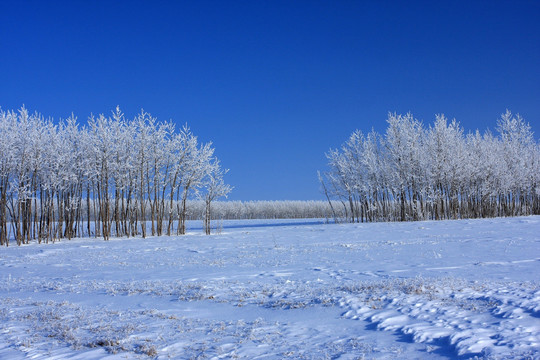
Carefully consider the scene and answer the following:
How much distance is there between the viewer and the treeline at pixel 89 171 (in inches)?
1189

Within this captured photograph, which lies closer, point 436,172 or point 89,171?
point 89,171

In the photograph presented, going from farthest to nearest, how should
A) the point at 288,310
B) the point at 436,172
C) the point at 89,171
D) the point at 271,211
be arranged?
the point at 271,211 → the point at 436,172 → the point at 89,171 → the point at 288,310

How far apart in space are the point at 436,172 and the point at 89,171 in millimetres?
35712

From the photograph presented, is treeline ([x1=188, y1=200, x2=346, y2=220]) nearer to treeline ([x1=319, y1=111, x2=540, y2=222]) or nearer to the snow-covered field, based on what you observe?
treeline ([x1=319, y1=111, x2=540, y2=222])

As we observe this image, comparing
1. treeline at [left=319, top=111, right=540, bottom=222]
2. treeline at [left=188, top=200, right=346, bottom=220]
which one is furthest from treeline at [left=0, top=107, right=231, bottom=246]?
treeline at [left=188, top=200, right=346, bottom=220]

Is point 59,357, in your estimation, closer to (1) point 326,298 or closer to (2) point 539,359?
(1) point 326,298

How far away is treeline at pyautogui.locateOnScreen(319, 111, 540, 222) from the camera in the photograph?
43938 mm

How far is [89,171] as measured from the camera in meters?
33.9

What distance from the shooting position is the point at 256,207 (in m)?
150

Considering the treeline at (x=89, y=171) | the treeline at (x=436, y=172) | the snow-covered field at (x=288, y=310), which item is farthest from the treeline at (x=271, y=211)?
the snow-covered field at (x=288, y=310)

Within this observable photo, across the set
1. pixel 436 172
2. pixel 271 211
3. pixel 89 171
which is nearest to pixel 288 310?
pixel 89 171

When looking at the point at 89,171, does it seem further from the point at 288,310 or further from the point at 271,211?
the point at 271,211

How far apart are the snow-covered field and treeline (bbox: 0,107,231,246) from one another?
18952 millimetres

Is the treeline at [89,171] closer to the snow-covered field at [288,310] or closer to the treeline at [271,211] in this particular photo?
the snow-covered field at [288,310]
